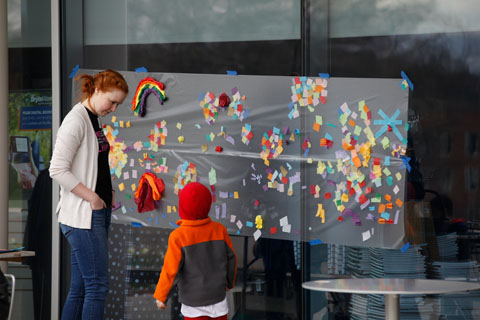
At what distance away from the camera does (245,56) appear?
189 inches

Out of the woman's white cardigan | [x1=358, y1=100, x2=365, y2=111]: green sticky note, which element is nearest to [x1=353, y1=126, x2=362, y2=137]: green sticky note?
[x1=358, y1=100, x2=365, y2=111]: green sticky note

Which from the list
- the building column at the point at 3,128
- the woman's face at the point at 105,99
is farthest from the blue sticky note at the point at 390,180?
the building column at the point at 3,128

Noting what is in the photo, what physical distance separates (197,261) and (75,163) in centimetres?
85

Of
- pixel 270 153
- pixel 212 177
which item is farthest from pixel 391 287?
pixel 212 177

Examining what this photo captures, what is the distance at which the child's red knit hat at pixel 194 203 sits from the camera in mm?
3826

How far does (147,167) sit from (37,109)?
1.11 m

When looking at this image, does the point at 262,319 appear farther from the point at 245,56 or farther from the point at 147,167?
the point at 245,56

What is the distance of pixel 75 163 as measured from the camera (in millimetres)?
3918

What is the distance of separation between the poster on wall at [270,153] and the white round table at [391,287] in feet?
4.11

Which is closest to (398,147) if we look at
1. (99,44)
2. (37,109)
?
(99,44)

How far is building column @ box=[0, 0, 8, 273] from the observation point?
16.4 feet

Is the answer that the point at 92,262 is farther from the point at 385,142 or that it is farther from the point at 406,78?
the point at 406,78

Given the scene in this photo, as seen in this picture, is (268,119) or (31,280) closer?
(268,119)

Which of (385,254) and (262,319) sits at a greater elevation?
(385,254)
